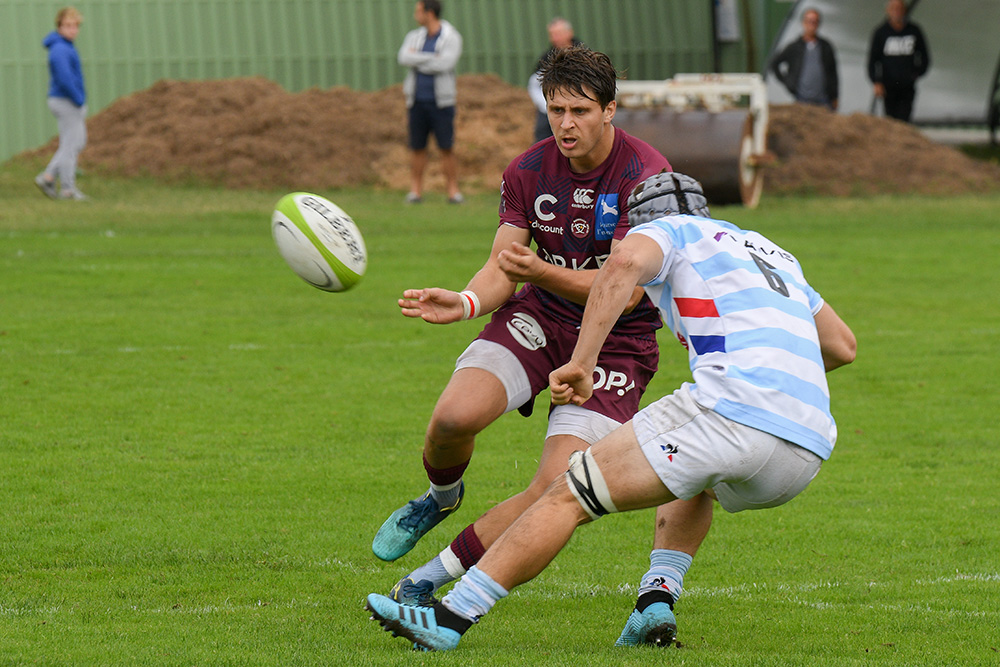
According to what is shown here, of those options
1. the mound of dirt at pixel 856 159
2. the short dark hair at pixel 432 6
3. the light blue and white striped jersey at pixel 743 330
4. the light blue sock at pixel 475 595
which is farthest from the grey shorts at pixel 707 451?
the mound of dirt at pixel 856 159

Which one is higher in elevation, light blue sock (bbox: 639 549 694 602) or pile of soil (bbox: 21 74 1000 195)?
light blue sock (bbox: 639 549 694 602)

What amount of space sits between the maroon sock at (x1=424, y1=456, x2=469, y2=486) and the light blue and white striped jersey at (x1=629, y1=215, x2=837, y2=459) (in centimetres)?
161

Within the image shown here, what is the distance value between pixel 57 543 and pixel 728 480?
327 cm

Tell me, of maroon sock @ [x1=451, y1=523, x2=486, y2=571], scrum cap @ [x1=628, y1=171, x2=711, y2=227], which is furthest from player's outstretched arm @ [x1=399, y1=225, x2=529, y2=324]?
maroon sock @ [x1=451, y1=523, x2=486, y2=571]

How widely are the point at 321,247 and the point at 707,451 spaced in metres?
2.43

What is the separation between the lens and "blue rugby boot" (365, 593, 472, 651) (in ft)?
15.0

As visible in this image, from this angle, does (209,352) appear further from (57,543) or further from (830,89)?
(830,89)

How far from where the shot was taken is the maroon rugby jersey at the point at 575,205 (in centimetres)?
589

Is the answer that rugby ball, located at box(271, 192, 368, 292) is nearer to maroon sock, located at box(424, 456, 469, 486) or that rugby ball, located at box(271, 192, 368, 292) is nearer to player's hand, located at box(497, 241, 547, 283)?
maroon sock, located at box(424, 456, 469, 486)

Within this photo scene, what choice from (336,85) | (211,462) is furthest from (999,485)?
(336,85)

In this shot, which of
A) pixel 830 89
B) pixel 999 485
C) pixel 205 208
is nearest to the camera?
pixel 999 485

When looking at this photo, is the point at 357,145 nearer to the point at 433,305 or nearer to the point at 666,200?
the point at 433,305

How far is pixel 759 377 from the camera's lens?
444 centimetres

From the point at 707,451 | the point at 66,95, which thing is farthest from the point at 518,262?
the point at 66,95
